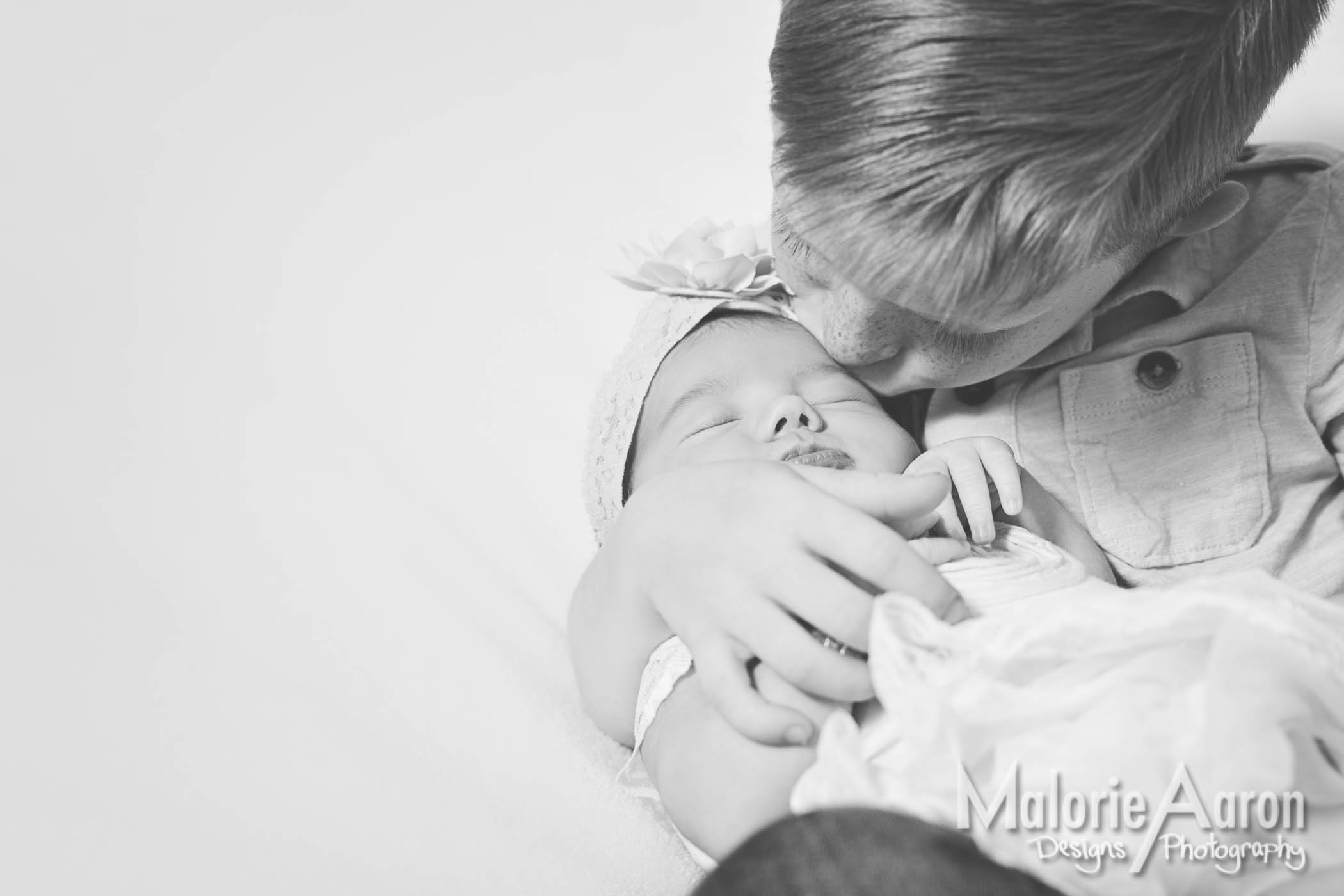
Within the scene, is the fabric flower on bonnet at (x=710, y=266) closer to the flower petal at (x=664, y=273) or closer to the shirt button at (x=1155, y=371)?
the flower petal at (x=664, y=273)

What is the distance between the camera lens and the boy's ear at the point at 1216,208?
98 centimetres

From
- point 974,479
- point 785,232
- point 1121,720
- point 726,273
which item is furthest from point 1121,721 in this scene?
point 726,273

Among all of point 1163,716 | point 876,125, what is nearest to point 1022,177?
point 876,125

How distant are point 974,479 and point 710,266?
0.39 m

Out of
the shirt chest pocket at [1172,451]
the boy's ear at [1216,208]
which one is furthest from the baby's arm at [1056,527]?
the boy's ear at [1216,208]

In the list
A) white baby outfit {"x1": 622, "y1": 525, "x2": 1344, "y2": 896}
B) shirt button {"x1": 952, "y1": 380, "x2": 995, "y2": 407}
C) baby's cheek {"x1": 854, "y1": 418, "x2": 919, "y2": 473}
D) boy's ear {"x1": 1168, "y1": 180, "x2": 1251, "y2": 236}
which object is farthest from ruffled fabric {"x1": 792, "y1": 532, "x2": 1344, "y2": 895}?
shirt button {"x1": 952, "y1": 380, "x2": 995, "y2": 407}

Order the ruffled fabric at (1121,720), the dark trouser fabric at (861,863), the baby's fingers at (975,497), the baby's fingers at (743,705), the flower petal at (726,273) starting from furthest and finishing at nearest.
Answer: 1. the flower petal at (726,273)
2. the baby's fingers at (975,497)
3. the baby's fingers at (743,705)
4. the ruffled fabric at (1121,720)
5. the dark trouser fabric at (861,863)

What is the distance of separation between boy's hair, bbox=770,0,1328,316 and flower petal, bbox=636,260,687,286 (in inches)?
16.9

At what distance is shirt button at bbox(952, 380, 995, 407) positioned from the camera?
1209 millimetres

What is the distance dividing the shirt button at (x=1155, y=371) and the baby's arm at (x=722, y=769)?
0.54m

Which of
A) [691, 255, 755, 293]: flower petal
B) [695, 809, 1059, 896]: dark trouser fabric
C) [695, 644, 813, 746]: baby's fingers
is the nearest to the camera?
[695, 809, 1059, 896]: dark trouser fabric

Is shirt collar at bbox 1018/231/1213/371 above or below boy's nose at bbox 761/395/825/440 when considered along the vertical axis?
below

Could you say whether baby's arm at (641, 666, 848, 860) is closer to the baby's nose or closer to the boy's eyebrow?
the baby's nose

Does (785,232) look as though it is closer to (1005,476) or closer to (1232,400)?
(1005,476)
